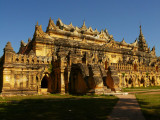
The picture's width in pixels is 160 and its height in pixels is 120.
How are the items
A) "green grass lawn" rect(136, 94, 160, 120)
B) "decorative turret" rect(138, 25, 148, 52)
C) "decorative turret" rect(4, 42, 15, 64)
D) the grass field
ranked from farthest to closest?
"decorative turret" rect(138, 25, 148, 52) → "decorative turret" rect(4, 42, 15, 64) → the grass field → "green grass lawn" rect(136, 94, 160, 120)

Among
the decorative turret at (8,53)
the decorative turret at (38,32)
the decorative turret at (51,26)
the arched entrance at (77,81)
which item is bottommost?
the arched entrance at (77,81)

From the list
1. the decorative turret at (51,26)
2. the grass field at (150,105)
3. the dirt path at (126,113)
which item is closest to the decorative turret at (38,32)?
the decorative turret at (51,26)

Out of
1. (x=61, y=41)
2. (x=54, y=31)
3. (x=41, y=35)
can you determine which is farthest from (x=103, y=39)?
(x=41, y=35)

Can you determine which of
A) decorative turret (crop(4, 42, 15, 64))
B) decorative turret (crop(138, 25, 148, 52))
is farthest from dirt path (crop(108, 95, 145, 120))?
decorative turret (crop(138, 25, 148, 52))

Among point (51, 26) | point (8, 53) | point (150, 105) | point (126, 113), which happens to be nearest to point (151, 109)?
point (150, 105)

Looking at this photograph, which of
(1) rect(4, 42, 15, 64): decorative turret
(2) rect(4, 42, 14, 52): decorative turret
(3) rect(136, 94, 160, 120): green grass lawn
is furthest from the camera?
(2) rect(4, 42, 14, 52): decorative turret

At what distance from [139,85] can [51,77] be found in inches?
950

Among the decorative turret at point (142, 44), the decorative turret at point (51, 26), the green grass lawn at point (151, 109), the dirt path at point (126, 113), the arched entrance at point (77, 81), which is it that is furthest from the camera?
the decorative turret at point (142, 44)

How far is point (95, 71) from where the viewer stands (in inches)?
770

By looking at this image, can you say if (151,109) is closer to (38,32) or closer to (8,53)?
(8,53)

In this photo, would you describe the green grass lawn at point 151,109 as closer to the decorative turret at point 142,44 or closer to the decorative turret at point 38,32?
the decorative turret at point 38,32

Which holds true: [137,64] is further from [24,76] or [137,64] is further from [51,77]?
[24,76]

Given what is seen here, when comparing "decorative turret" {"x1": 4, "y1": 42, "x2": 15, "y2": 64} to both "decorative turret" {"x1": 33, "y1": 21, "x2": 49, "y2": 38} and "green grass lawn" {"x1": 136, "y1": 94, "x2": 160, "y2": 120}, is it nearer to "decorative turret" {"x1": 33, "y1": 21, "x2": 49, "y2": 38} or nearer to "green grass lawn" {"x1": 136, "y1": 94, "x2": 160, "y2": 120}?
"decorative turret" {"x1": 33, "y1": 21, "x2": 49, "y2": 38}

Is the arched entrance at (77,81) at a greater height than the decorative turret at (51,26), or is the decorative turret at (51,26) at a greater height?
the decorative turret at (51,26)
